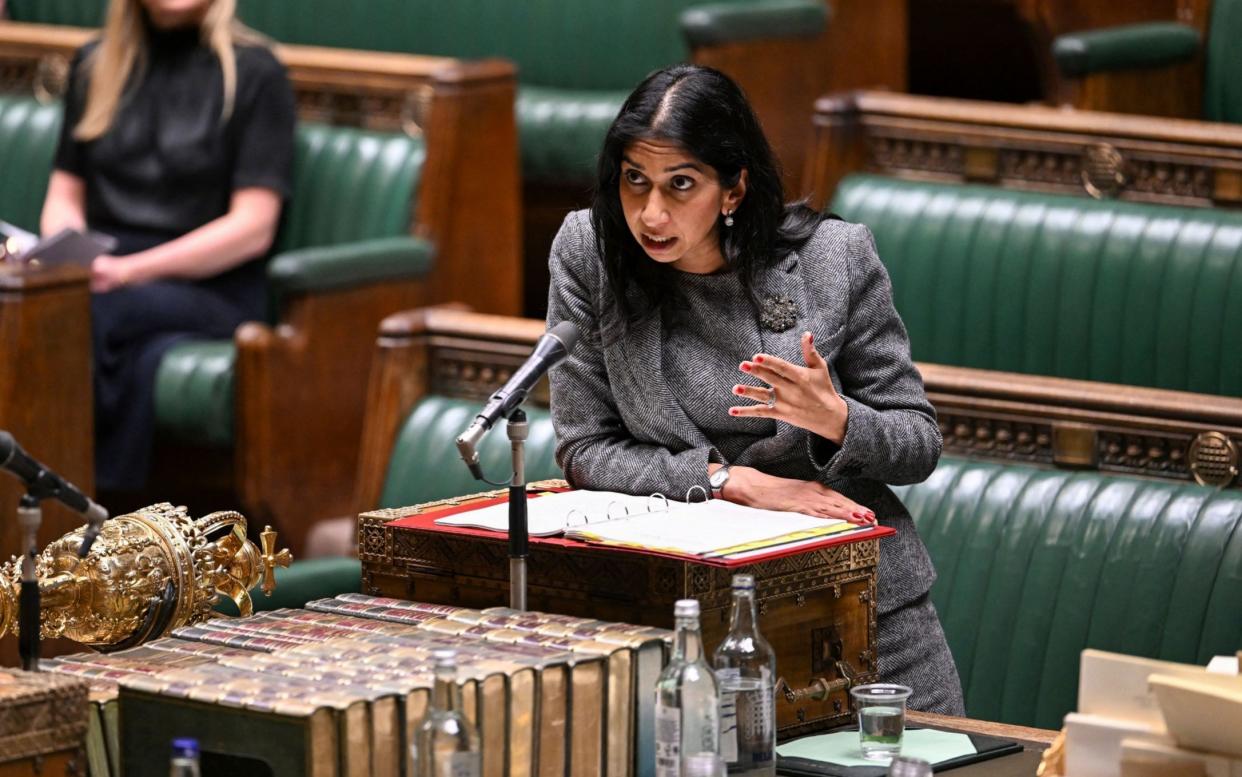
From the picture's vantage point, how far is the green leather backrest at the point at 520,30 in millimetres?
5160

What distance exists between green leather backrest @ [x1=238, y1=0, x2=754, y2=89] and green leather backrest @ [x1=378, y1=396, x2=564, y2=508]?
154cm

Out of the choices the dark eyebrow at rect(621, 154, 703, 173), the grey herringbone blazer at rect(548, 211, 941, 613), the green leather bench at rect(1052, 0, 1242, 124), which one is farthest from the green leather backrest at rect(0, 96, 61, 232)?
the dark eyebrow at rect(621, 154, 703, 173)

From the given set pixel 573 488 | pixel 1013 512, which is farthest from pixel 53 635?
pixel 1013 512

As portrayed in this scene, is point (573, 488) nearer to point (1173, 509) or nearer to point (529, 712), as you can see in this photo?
point (529, 712)

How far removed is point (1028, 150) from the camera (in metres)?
4.20

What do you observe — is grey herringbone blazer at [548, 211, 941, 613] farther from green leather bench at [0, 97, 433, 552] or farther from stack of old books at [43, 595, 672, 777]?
green leather bench at [0, 97, 433, 552]

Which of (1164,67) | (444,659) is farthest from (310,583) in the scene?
(1164,67)

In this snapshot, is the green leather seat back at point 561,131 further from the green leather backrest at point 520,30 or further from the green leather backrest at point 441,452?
the green leather backrest at point 441,452

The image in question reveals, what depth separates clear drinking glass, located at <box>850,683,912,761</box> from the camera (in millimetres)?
2230

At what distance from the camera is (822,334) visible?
253 cm

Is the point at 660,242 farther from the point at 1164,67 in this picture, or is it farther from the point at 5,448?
the point at 1164,67

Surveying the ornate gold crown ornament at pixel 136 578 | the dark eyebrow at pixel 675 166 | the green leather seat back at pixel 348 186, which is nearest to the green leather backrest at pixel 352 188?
the green leather seat back at pixel 348 186

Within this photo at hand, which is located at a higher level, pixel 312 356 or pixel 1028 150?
pixel 1028 150

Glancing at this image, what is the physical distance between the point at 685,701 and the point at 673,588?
17 centimetres
